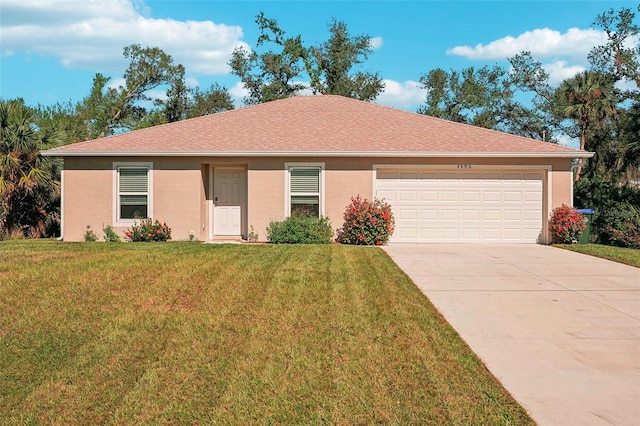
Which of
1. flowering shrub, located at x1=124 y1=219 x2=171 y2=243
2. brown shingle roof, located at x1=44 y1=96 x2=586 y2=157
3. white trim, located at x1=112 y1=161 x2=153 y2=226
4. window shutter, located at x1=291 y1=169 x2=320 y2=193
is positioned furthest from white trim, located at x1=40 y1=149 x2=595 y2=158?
flowering shrub, located at x1=124 y1=219 x2=171 y2=243

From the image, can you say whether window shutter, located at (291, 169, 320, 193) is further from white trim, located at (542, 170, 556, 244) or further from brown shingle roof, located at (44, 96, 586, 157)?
white trim, located at (542, 170, 556, 244)

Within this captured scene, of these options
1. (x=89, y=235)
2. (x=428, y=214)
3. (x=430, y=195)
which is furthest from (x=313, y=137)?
(x=89, y=235)

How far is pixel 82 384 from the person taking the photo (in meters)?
4.36

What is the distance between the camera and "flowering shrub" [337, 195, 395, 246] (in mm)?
13742

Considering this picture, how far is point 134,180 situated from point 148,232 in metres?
1.77

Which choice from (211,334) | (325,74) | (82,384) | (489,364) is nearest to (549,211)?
(489,364)

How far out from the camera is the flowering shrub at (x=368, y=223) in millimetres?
13742

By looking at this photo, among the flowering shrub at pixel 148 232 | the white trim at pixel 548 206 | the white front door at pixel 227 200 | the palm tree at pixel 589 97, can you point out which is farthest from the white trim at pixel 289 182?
the palm tree at pixel 589 97

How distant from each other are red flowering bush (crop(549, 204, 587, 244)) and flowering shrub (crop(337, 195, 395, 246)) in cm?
476

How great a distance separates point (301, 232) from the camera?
45.5 feet

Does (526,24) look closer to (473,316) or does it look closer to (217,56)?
(217,56)

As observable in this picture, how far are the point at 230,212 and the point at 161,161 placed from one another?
2554mm

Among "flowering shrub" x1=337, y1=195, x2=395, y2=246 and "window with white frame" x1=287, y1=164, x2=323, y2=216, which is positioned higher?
"window with white frame" x1=287, y1=164, x2=323, y2=216

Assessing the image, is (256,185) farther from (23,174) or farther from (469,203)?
(23,174)
